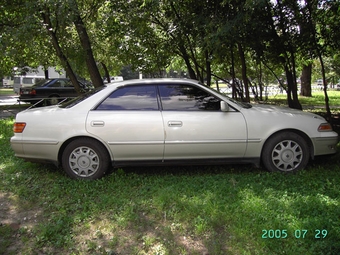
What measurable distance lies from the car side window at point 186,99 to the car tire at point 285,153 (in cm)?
95

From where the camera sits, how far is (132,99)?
452cm

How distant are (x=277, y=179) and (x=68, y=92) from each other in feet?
42.5

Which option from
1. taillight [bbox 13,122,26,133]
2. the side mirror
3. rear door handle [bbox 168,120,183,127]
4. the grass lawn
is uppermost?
the side mirror

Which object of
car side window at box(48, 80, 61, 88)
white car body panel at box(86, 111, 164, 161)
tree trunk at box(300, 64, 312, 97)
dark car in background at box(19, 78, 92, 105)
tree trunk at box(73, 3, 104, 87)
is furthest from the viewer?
tree trunk at box(300, 64, 312, 97)

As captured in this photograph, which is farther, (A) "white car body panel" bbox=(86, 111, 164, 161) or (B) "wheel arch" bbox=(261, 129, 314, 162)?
(B) "wheel arch" bbox=(261, 129, 314, 162)

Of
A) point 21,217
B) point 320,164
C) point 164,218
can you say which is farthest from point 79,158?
point 320,164

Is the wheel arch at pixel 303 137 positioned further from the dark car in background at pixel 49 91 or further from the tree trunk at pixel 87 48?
the dark car in background at pixel 49 91

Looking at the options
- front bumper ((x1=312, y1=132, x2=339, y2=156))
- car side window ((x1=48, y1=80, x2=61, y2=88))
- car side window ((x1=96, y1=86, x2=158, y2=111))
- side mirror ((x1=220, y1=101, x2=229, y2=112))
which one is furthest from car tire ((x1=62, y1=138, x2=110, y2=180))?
car side window ((x1=48, y1=80, x2=61, y2=88))

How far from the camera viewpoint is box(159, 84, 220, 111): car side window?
4.50m

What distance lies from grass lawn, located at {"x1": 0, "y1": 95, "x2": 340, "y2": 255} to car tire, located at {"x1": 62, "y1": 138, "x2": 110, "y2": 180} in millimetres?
162

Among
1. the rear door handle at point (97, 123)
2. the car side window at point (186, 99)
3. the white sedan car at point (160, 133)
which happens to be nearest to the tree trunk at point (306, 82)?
the white sedan car at point (160, 133)

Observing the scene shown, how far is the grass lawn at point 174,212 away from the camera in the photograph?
9.42 ft

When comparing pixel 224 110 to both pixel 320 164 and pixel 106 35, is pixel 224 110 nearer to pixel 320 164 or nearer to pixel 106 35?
pixel 320 164

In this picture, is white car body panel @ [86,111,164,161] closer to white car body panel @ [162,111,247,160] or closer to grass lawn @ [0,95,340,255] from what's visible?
white car body panel @ [162,111,247,160]
